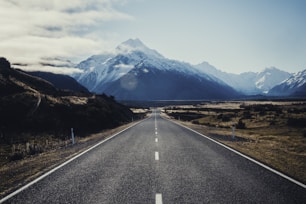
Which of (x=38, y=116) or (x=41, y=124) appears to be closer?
(x=41, y=124)

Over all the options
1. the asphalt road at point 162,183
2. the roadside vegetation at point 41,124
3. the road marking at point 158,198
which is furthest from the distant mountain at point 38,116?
the road marking at point 158,198

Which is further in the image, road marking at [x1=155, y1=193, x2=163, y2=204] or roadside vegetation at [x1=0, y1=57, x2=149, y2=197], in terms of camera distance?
roadside vegetation at [x1=0, y1=57, x2=149, y2=197]

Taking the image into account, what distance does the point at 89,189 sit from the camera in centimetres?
914

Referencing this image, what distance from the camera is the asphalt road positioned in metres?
8.18

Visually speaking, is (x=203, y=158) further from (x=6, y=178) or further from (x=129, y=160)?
(x=6, y=178)

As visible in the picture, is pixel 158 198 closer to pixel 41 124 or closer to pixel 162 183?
pixel 162 183

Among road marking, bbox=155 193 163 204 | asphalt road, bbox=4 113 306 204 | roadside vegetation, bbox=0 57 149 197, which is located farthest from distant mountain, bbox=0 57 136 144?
road marking, bbox=155 193 163 204

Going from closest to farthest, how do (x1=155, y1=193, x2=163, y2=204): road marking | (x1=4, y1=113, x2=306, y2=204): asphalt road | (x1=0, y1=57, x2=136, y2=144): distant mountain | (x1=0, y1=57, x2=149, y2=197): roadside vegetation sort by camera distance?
(x1=155, y1=193, x2=163, y2=204): road marking, (x1=4, y1=113, x2=306, y2=204): asphalt road, (x1=0, y1=57, x2=149, y2=197): roadside vegetation, (x1=0, y1=57, x2=136, y2=144): distant mountain

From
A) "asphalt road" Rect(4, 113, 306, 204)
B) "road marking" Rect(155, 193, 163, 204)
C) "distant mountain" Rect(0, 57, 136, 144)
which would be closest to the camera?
A: "road marking" Rect(155, 193, 163, 204)

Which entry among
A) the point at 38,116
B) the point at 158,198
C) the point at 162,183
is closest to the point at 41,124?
the point at 38,116

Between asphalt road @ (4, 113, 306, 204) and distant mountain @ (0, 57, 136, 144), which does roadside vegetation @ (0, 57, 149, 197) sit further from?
asphalt road @ (4, 113, 306, 204)

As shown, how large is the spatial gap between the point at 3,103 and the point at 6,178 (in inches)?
1008

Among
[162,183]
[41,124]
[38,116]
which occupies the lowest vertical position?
[162,183]

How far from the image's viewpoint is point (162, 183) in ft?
32.1
